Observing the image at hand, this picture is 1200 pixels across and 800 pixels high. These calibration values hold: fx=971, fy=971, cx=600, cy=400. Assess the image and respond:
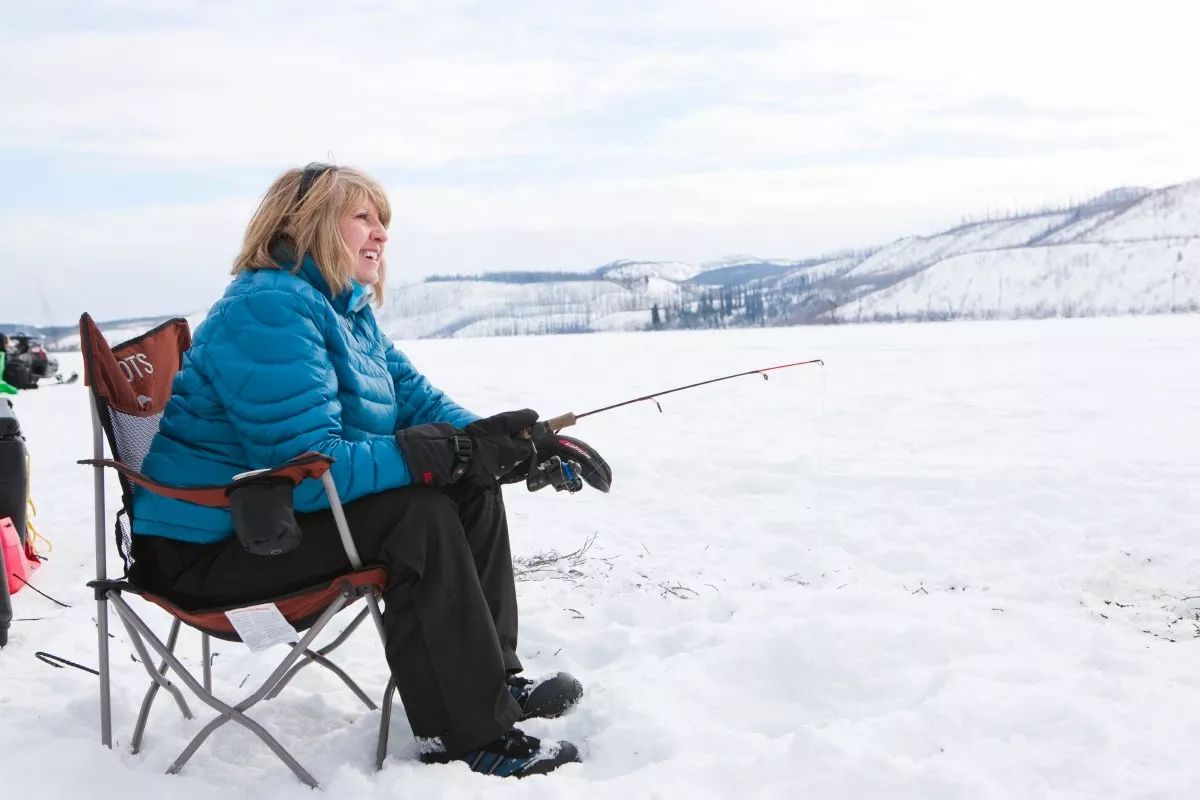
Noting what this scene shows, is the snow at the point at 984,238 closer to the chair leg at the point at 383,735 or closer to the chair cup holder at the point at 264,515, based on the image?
the chair leg at the point at 383,735

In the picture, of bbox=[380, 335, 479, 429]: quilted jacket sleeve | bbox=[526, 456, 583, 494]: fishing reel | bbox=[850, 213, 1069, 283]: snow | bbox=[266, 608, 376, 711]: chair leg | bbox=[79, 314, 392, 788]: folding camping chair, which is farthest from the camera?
bbox=[850, 213, 1069, 283]: snow

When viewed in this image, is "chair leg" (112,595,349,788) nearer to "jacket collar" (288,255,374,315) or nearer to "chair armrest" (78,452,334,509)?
"chair armrest" (78,452,334,509)

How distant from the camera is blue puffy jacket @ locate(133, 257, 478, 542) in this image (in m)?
2.31

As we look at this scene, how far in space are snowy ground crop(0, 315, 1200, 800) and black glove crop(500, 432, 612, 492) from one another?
0.64 m

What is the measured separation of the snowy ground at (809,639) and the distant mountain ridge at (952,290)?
82993mm

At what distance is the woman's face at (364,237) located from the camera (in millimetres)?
2607

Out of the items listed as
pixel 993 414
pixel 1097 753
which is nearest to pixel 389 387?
pixel 1097 753

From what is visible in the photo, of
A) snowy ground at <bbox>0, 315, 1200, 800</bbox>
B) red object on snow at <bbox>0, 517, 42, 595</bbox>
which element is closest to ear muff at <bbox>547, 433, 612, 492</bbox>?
snowy ground at <bbox>0, 315, 1200, 800</bbox>

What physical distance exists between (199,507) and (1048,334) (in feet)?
78.5

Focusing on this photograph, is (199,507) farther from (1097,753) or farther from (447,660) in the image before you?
(1097,753)

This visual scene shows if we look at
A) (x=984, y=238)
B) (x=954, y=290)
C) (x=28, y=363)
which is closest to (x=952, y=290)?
(x=954, y=290)

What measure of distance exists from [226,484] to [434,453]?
0.48 m

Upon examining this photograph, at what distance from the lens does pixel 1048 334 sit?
2317cm

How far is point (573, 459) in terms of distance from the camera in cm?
281
